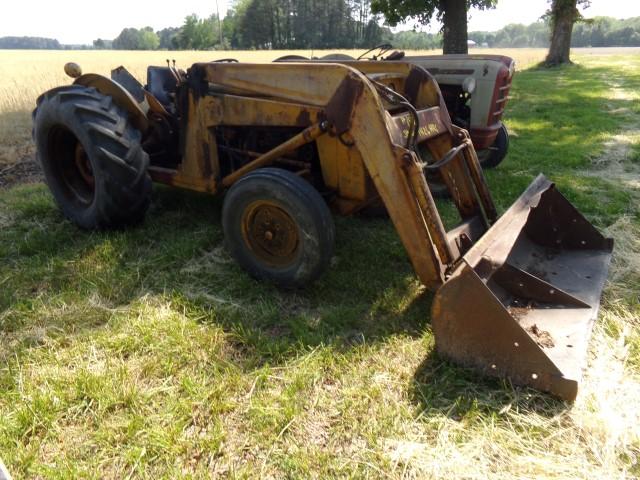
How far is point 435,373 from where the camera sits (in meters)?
2.62

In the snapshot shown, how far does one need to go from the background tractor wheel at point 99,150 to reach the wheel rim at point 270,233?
44.5 inches

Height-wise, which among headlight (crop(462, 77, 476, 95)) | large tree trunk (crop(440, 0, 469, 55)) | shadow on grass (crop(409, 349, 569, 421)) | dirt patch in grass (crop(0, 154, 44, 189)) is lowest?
shadow on grass (crop(409, 349, 569, 421))

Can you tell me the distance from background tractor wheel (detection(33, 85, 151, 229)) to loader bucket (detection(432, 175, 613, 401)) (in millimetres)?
2585

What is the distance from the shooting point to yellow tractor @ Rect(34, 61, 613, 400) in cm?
256

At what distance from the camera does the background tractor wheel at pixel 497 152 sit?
6.28 meters

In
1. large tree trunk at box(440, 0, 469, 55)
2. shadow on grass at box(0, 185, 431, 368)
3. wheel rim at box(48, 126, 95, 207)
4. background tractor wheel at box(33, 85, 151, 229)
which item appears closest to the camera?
shadow on grass at box(0, 185, 431, 368)

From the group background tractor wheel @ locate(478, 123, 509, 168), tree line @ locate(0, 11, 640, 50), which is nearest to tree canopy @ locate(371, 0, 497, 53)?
background tractor wheel @ locate(478, 123, 509, 168)

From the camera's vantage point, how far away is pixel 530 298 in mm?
2984

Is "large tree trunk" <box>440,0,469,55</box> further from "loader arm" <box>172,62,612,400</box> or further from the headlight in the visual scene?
"loader arm" <box>172,62,612,400</box>

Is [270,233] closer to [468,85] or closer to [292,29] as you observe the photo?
[468,85]

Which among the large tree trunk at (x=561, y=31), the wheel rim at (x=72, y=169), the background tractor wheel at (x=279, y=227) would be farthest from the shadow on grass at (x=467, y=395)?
the large tree trunk at (x=561, y=31)

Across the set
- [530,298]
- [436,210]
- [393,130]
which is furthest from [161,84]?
[530,298]

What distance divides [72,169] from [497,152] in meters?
4.90

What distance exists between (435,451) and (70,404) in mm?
1745
